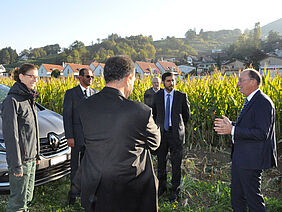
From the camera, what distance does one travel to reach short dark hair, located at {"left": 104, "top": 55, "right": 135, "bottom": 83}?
1.75 metres

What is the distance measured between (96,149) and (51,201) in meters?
2.54

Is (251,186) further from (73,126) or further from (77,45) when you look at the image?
(77,45)

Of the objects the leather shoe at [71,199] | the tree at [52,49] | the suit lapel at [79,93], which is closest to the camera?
the leather shoe at [71,199]

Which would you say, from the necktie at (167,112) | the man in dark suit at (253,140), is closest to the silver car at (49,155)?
the necktie at (167,112)

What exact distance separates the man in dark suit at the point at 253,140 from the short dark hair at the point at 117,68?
4.92 ft

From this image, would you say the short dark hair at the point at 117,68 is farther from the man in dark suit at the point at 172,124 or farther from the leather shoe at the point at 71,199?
the leather shoe at the point at 71,199

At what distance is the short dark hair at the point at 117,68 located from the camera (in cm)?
175

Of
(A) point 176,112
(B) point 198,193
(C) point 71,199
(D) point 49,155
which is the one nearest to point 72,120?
(D) point 49,155

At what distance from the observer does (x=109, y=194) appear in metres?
1.73

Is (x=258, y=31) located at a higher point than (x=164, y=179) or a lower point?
higher

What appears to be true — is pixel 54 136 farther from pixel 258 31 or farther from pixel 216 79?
pixel 258 31

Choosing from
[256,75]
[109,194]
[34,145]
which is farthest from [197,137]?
[109,194]

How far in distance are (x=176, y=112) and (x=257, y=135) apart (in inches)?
53.3

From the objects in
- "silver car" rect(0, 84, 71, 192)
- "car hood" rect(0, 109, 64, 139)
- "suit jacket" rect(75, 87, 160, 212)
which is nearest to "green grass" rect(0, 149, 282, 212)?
"silver car" rect(0, 84, 71, 192)
